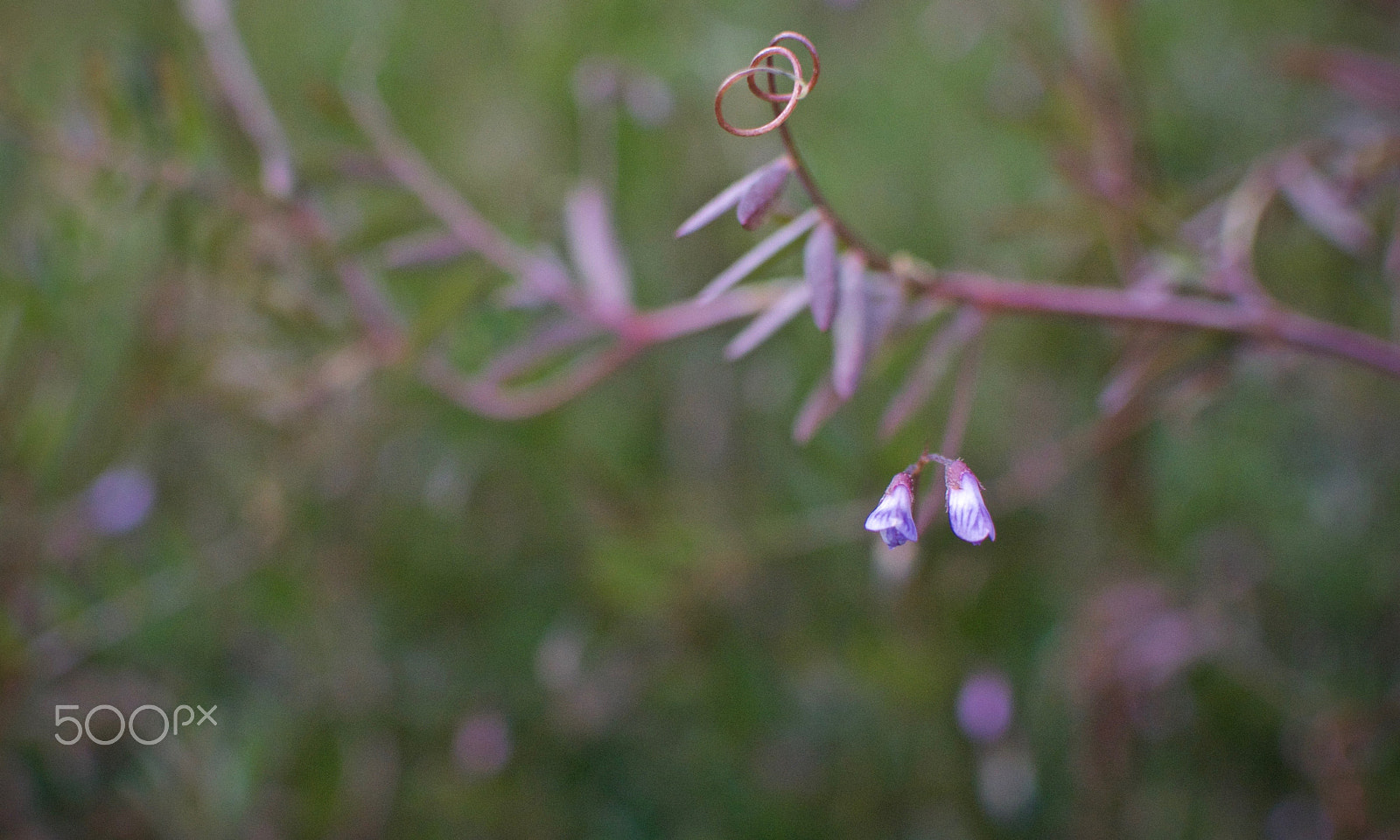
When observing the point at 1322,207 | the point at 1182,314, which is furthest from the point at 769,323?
the point at 1322,207

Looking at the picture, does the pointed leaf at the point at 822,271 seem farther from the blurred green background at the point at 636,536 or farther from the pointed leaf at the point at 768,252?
the blurred green background at the point at 636,536

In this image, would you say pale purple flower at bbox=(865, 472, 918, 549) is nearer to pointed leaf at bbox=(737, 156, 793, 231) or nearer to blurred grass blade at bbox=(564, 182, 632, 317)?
pointed leaf at bbox=(737, 156, 793, 231)

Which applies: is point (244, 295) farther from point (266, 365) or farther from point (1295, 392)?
point (1295, 392)

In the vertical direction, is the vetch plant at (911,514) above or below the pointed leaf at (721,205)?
below

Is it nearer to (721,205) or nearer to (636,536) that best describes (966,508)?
(721,205)

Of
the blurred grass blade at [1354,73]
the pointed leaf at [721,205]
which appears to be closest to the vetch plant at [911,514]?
the pointed leaf at [721,205]

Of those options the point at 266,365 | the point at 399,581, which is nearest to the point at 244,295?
the point at 266,365

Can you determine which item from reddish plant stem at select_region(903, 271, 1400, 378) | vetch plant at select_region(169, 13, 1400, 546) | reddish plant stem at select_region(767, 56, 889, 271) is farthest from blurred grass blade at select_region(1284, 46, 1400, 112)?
reddish plant stem at select_region(767, 56, 889, 271)
